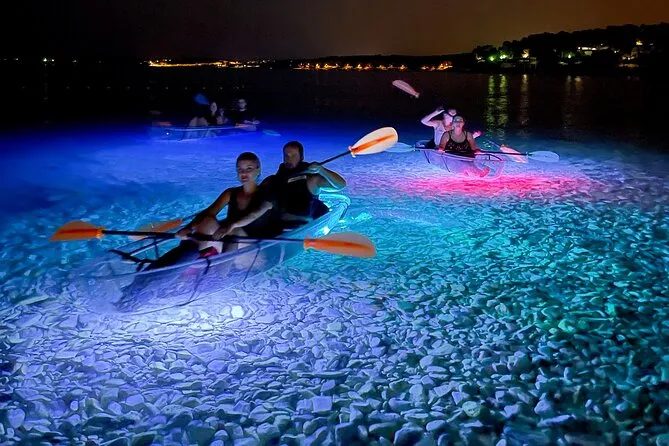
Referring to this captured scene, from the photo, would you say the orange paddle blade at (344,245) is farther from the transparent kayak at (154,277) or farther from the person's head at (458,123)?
the person's head at (458,123)

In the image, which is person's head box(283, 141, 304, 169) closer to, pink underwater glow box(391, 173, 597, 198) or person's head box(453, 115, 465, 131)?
pink underwater glow box(391, 173, 597, 198)

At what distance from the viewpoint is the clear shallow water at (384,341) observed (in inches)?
181

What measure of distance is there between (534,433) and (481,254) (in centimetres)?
400

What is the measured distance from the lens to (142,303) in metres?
6.00

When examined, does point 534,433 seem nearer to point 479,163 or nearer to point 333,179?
point 333,179

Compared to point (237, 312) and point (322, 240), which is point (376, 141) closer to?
point (322, 240)

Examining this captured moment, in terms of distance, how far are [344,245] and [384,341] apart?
1.22 m

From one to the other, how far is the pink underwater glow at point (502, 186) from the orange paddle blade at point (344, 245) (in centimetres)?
531

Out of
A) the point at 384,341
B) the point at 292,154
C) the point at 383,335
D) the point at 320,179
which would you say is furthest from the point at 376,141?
the point at 384,341

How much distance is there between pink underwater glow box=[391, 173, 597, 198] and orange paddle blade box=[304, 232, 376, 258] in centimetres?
531

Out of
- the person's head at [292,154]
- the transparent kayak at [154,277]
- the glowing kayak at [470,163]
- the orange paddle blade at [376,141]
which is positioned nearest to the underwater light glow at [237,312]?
the transparent kayak at [154,277]

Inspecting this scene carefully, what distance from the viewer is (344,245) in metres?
6.57

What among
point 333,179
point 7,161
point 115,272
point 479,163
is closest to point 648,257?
point 333,179

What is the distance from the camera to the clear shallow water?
15.1 ft
